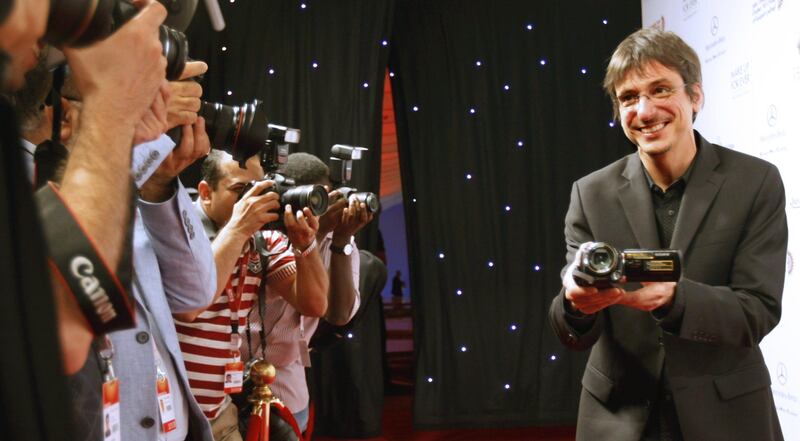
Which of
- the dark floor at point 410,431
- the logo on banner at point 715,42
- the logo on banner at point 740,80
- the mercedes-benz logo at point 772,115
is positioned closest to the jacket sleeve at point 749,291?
the mercedes-benz logo at point 772,115

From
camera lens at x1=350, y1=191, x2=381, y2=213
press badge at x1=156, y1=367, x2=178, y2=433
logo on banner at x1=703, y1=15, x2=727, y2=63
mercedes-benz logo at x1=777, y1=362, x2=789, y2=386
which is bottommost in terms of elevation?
mercedes-benz logo at x1=777, y1=362, x2=789, y2=386

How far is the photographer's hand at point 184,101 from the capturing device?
124cm

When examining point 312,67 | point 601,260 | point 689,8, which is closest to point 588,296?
point 601,260

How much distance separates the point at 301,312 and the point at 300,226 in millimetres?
300

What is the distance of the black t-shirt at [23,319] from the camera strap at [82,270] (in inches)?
3.2

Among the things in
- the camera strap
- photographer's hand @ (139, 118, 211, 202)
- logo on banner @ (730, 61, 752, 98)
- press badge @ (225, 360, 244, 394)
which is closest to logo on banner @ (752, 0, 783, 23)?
logo on banner @ (730, 61, 752, 98)

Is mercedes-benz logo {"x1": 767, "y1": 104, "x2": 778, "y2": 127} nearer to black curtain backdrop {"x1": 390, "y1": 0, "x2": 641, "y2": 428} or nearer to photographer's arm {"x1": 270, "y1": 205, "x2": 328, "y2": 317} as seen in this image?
black curtain backdrop {"x1": 390, "y1": 0, "x2": 641, "y2": 428}

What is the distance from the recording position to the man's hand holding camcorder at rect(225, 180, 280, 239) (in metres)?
1.96

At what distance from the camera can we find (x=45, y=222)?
2.21 ft

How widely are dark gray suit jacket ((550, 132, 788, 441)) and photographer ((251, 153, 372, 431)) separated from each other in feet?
3.31

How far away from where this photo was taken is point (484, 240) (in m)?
4.76

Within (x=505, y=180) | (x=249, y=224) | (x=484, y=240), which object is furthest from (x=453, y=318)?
(x=249, y=224)

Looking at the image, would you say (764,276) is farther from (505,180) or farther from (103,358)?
(505,180)

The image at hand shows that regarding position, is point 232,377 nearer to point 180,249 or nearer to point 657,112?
point 180,249
